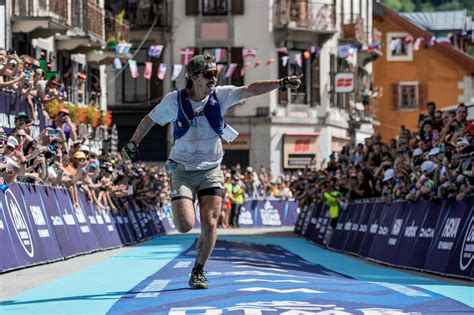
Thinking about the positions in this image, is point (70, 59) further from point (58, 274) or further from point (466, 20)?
point (466, 20)

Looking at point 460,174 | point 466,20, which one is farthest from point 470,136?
point 466,20

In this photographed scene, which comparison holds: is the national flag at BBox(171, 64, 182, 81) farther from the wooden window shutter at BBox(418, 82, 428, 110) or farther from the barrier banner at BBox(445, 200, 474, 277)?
the barrier banner at BBox(445, 200, 474, 277)

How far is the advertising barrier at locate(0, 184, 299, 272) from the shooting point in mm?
19297

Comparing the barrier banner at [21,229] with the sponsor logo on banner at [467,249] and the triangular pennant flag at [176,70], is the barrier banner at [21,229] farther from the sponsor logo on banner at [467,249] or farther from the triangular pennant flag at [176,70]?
the triangular pennant flag at [176,70]

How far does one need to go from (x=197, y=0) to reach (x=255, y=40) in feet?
10.7

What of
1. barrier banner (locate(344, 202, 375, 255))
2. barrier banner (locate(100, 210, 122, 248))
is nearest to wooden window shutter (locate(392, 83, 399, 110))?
barrier banner (locate(100, 210, 122, 248))

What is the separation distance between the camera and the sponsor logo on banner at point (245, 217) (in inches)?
2225

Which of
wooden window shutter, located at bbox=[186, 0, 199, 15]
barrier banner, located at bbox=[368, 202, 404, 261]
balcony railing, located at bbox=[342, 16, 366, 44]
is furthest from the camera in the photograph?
balcony railing, located at bbox=[342, 16, 366, 44]

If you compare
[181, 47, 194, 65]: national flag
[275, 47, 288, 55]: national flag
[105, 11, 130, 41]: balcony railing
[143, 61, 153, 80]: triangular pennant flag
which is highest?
[105, 11, 130, 41]: balcony railing

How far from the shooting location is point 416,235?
22094 mm

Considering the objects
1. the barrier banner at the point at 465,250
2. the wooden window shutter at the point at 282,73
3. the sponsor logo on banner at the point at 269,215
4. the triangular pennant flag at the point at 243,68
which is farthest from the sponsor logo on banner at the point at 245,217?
the barrier banner at the point at 465,250

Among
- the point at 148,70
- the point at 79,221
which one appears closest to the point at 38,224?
the point at 79,221

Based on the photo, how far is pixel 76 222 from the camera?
25.8 meters

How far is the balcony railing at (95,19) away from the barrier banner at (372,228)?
2058 cm
